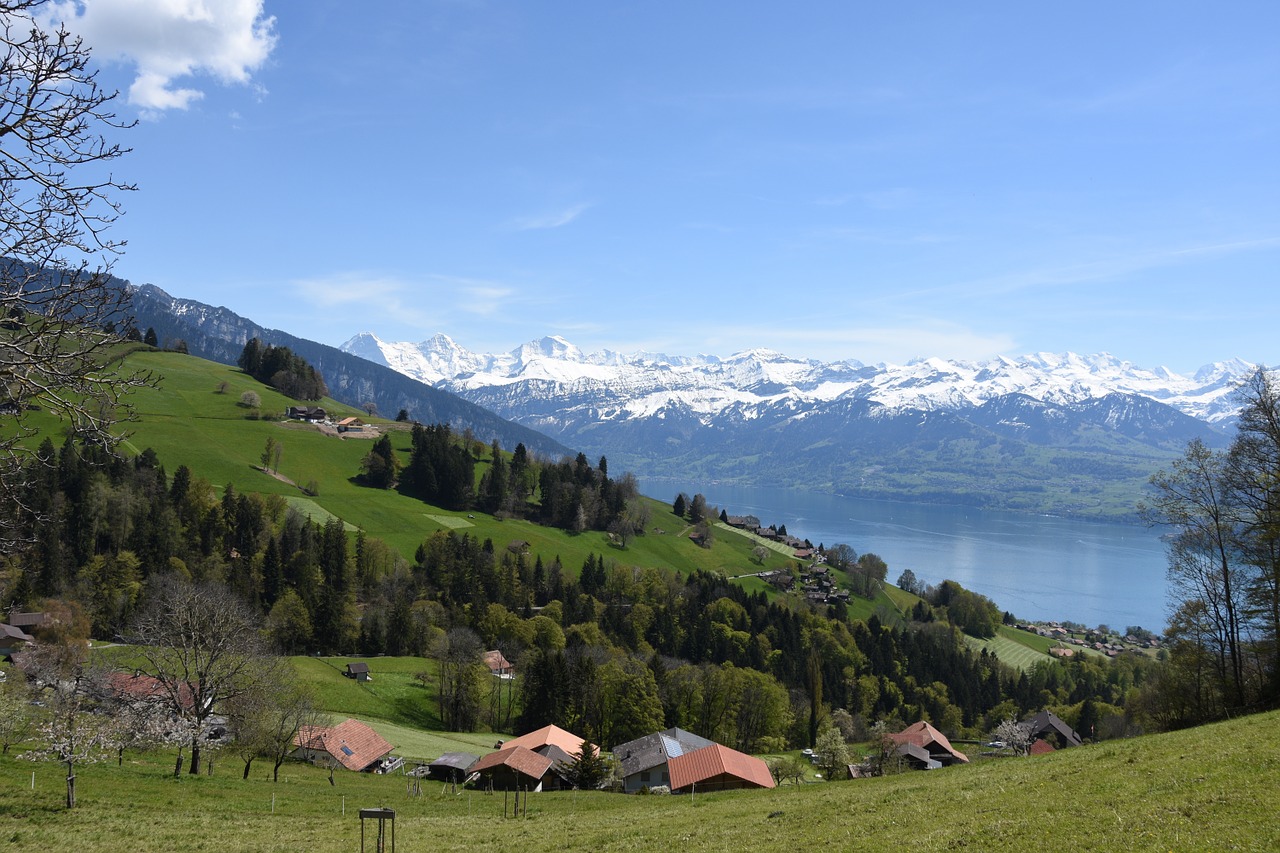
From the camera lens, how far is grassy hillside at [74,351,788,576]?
11250cm

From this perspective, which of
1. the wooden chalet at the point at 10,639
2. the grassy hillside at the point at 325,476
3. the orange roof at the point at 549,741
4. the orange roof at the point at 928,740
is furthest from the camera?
the grassy hillside at the point at 325,476

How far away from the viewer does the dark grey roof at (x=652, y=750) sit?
48.2 metres

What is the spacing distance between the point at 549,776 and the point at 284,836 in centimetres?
3093

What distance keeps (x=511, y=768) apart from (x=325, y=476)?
9408cm

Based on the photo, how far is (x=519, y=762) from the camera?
45.8 metres

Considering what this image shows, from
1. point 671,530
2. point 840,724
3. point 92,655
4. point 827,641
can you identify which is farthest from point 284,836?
point 671,530

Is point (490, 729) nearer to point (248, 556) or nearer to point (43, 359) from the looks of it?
point (248, 556)

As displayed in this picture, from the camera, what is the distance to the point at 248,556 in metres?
91.1

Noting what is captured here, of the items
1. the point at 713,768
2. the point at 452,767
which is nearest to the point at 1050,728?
the point at 713,768

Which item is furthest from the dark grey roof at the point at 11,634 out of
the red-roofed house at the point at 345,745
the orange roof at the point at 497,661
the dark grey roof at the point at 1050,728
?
the dark grey roof at the point at 1050,728

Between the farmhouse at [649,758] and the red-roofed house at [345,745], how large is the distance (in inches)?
588

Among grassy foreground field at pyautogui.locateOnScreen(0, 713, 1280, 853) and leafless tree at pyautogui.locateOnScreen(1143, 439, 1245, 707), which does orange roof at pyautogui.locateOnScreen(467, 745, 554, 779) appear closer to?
grassy foreground field at pyautogui.locateOnScreen(0, 713, 1280, 853)

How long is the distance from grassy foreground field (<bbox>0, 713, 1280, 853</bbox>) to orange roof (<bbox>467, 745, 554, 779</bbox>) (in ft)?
58.5

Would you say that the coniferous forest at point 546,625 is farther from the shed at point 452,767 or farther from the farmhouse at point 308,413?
the farmhouse at point 308,413
